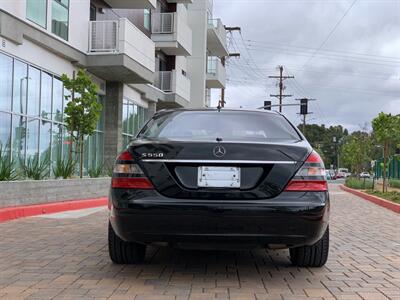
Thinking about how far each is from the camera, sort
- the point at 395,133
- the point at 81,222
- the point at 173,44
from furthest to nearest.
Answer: the point at 173,44, the point at 395,133, the point at 81,222

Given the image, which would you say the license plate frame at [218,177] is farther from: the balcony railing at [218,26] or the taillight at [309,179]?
the balcony railing at [218,26]

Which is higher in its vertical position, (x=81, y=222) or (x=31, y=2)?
(x=31, y=2)

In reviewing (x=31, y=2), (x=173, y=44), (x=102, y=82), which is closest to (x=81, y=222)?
(x=31, y=2)

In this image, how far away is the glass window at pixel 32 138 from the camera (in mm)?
15586

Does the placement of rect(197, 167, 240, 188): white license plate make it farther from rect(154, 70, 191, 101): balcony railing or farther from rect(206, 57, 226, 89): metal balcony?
rect(206, 57, 226, 89): metal balcony

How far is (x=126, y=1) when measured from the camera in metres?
21.5

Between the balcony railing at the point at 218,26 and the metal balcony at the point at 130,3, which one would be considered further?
the balcony railing at the point at 218,26

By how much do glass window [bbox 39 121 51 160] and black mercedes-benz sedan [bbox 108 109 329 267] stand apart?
12055 millimetres

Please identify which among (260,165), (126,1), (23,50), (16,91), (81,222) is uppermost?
(126,1)

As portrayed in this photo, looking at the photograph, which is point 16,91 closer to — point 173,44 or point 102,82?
point 102,82

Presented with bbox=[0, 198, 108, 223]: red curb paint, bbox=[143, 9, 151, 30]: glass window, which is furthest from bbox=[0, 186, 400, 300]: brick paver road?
bbox=[143, 9, 151, 30]: glass window

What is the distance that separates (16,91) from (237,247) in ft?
37.8

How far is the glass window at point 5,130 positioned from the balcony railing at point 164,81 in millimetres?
14356

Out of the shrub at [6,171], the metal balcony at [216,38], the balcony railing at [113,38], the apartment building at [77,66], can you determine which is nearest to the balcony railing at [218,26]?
the metal balcony at [216,38]
